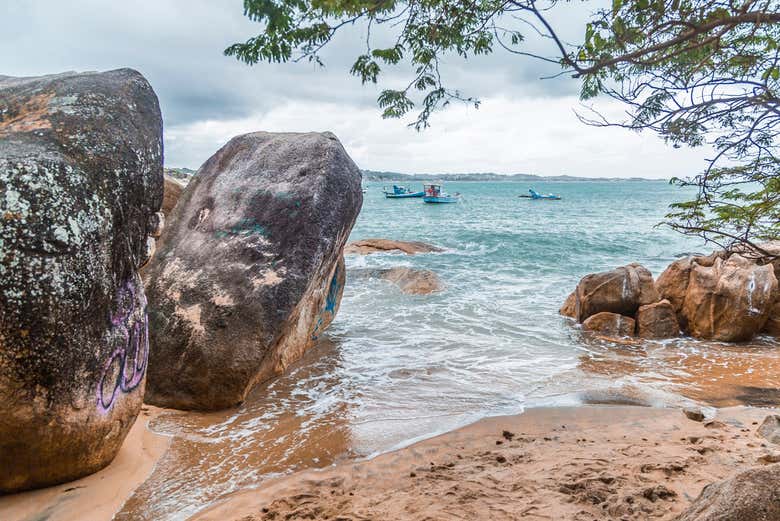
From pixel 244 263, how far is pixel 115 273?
1.82 m

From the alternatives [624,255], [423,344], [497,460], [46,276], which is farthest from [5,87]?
[624,255]

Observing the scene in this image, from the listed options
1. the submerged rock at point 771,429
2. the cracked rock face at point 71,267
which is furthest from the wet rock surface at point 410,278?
the cracked rock face at point 71,267

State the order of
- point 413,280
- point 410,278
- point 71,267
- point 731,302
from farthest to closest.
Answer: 1. point 410,278
2. point 413,280
3. point 731,302
4. point 71,267

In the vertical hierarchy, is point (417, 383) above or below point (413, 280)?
below

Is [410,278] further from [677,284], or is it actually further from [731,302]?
[731,302]

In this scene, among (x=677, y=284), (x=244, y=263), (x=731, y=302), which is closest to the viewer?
(x=244, y=263)

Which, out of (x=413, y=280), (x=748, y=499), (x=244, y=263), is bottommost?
(x=413, y=280)

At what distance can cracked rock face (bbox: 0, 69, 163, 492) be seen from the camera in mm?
2889

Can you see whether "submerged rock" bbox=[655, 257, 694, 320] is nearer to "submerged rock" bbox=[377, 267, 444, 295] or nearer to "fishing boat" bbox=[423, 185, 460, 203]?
"submerged rock" bbox=[377, 267, 444, 295]

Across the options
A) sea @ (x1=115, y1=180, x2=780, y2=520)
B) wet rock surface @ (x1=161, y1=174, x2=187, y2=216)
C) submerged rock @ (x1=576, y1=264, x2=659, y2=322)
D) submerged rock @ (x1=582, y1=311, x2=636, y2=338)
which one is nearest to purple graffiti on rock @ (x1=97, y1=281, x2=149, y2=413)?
sea @ (x1=115, y1=180, x2=780, y2=520)

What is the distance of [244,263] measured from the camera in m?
5.22

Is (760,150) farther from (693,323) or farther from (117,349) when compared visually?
(693,323)

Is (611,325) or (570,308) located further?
(570,308)

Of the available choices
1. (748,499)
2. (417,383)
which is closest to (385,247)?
(417,383)
